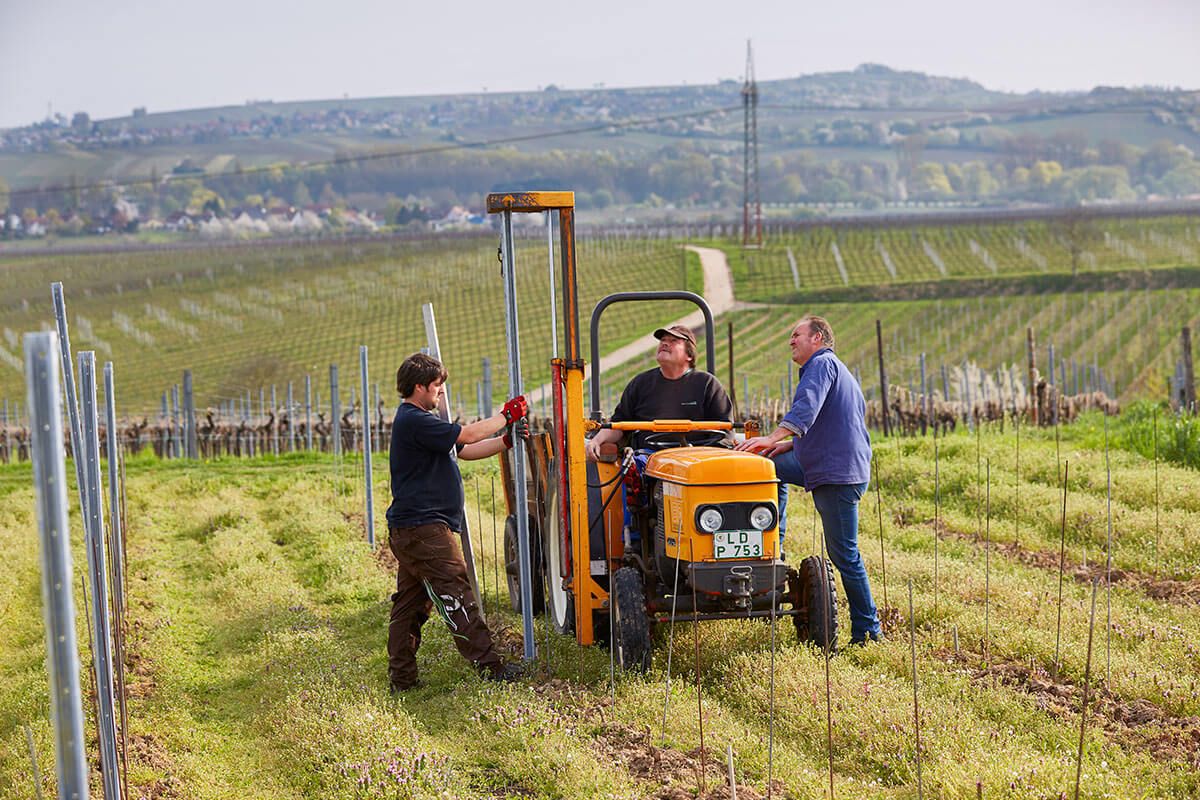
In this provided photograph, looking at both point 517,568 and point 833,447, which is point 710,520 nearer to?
point 833,447

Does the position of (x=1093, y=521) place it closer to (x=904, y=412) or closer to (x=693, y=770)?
(x=693, y=770)

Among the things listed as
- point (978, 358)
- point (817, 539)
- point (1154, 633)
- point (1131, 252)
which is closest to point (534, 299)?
point (978, 358)

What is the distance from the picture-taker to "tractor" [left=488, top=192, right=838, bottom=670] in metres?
6.66

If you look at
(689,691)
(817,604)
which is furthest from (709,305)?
(689,691)

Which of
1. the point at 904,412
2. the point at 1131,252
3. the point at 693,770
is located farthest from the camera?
the point at 1131,252

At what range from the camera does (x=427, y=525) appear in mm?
6988

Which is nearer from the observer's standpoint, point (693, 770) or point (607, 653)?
point (693, 770)

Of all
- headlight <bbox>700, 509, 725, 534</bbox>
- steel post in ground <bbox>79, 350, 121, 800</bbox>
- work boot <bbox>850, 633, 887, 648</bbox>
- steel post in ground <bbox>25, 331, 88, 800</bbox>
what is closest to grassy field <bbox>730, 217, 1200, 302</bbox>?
work boot <bbox>850, 633, 887, 648</bbox>

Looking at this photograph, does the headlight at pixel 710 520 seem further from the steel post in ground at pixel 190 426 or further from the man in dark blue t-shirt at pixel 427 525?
the steel post in ground at pixel 190 426

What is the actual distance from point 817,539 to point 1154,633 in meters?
3.44

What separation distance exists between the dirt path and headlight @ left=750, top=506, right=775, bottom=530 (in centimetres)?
2475

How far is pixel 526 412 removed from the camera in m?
6.98

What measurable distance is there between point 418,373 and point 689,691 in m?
2.20

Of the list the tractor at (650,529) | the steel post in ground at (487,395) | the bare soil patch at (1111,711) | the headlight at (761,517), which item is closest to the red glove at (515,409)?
the tractor at (650,529)
